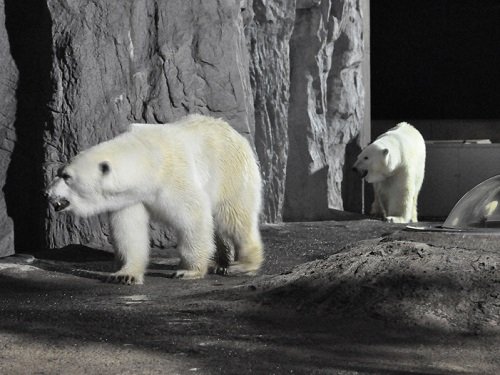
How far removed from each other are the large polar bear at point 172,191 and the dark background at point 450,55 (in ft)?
27.1

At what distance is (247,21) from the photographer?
10180 millimetres

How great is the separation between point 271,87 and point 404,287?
633 cm

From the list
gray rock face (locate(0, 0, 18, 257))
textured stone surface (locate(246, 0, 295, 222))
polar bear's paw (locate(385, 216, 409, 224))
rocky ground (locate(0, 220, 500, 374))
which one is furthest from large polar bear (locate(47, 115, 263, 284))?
polar bear's paw (locate(385, 216, 409, 224))

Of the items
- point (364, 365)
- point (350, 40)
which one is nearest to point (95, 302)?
point (364, 365)

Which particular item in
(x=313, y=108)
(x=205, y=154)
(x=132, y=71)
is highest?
(x=132, y=71)

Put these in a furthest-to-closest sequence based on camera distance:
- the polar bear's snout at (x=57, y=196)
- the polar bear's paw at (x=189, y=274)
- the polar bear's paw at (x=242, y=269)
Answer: the polar bear's paw at (x=242, y=269), the polar bear's paw at (x=189, y=274), the polar bear's snout at (x=57, y=196)

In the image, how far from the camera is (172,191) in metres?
5.63

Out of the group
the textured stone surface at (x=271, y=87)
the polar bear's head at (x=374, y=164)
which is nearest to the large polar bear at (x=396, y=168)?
the polar bear's head at (x=374, y=164)

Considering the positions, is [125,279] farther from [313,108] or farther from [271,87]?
[313,108]

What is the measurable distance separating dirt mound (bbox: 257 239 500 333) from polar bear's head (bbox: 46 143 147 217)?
1080mm

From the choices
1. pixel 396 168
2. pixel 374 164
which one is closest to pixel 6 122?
pixel 374 164

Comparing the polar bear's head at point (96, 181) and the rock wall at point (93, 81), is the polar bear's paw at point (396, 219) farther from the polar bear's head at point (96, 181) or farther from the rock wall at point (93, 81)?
the polar bear's head at point (96, 181)

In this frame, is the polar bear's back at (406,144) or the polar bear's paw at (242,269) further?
the polar bear's back at (406,144)

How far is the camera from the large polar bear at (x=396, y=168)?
10.9 meters
